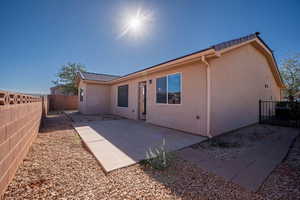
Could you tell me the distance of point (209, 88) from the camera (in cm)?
441

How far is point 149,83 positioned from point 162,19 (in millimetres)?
Answer: 3172

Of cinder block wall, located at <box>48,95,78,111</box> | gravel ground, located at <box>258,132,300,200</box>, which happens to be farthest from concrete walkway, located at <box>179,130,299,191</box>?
cinder block wall, located at <box>48,95,78,111</box>

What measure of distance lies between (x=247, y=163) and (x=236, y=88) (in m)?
3.82

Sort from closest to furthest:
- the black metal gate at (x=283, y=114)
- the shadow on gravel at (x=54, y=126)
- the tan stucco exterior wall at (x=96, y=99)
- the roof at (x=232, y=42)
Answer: the roof at (x=232, y=42), the shadow on gravel at (x=54, y=126), the black metal gate at (x=283, y=114), the tan stucco exterior wall at (x=96, y=99)

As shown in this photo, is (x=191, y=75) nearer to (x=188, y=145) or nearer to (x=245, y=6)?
(x=188, y=145)

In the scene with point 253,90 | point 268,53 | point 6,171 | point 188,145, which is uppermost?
point 268,53

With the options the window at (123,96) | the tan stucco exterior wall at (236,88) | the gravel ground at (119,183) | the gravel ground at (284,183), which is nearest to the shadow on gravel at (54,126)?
the gravel ground at (119,183)

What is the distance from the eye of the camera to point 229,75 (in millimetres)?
5191

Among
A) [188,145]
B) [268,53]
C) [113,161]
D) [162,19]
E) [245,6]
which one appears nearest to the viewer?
[113,161]

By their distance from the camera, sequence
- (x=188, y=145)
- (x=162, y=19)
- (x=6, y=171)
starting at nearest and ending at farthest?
(x=6, y=171) → (x=188, y=145) → (x=162, y=19)

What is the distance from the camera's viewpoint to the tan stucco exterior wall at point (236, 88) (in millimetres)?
4691

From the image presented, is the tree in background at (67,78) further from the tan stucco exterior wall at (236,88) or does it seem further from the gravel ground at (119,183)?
the tan stucco exterior wall at (236,88)

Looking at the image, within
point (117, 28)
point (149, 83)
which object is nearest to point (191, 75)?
point (149, 83)

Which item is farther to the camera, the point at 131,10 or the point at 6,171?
the point at 131,10
